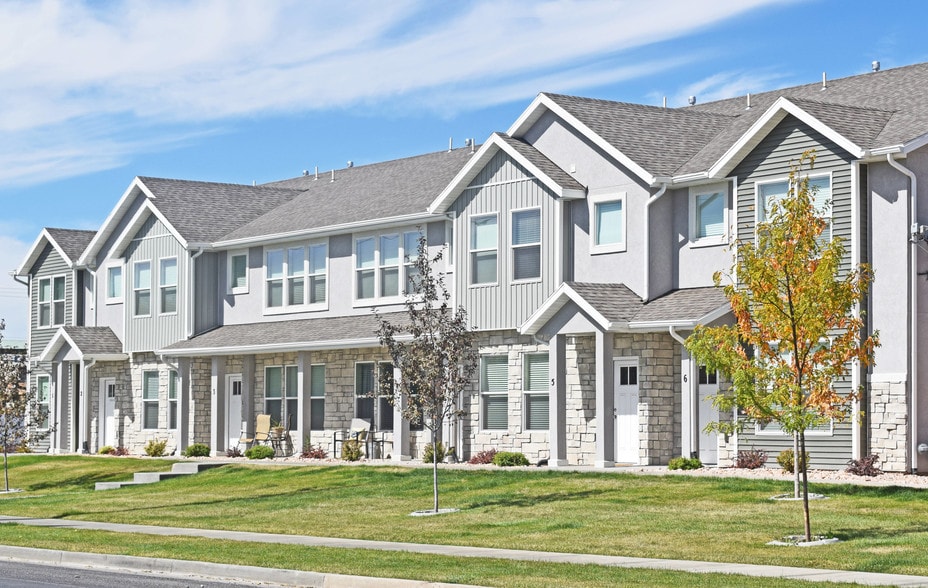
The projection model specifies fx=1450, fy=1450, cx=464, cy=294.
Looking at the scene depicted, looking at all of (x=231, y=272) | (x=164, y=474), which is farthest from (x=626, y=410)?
(x=231, y=272)

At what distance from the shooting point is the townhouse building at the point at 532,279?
87.7 ft

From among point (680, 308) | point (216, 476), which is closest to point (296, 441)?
point (216, 476)

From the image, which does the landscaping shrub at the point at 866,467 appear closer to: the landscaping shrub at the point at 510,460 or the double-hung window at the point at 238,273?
the landscaping shrub at the point at 510,460

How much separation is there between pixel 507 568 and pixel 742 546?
11.7ft

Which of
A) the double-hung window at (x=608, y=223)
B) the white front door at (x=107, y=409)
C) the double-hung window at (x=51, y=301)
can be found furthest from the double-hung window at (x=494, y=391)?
the double-hung window at (x=51, y=301)

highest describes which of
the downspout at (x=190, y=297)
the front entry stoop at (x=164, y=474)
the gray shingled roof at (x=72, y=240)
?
the gray shingled roof at (x=72, y=240)

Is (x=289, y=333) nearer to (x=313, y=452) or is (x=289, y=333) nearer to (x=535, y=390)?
(x=313, y=452)

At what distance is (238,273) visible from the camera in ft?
137

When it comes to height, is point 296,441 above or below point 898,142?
below

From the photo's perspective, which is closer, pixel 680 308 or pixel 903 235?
pixel 903 235

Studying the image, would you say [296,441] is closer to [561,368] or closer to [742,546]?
[561,368]

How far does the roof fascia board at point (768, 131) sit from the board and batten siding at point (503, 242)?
438 cm

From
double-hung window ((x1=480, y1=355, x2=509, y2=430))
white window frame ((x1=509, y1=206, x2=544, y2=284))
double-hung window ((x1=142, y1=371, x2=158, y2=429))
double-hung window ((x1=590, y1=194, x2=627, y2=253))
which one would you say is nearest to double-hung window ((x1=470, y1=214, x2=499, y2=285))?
white window frame ((x1=509, y1=206, x2=544, y2=284))

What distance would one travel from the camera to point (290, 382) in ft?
129
